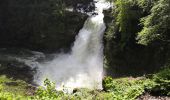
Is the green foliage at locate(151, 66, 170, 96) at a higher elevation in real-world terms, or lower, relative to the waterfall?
lower

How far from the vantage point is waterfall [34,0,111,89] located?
2594cm

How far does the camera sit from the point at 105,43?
29141mm

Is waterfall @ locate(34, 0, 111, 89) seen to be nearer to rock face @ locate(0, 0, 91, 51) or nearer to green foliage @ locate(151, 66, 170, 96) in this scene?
rock face @ locate(0, 0, 91, 51)

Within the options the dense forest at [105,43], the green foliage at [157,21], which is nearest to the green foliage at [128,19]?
the dense forest at [105,43]

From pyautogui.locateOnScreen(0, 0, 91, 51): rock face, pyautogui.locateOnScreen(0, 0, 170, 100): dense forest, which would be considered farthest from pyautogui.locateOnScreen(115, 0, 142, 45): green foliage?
pyautogui.locateOnScreen(0, 0, 91, 51): rock face

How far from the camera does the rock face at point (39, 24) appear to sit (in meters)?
32.7

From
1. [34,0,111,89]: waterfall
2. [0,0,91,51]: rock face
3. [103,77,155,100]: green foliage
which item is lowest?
[103,77,155,100]: green foliage

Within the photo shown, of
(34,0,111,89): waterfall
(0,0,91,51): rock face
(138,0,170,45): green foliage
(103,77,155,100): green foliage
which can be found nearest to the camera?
(103,77,155,100): green foliage

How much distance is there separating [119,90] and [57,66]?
15.8 meters

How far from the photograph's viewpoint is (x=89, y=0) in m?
36.8

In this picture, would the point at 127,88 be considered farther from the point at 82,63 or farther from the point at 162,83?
the point at 82,63

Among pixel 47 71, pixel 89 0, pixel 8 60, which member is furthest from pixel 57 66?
pixel 89 0

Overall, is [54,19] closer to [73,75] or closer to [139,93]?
[73,75]

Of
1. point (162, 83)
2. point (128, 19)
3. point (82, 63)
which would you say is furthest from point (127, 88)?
point (82, 63)
